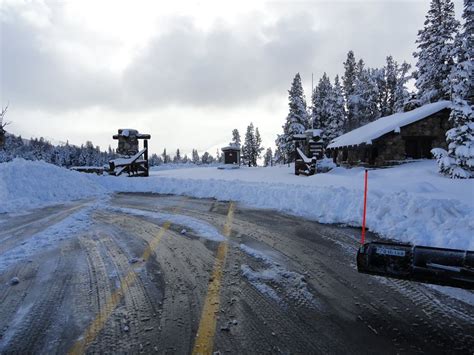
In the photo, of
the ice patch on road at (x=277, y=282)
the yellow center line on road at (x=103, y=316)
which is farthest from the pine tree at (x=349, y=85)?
the yellow center line on road at (x=103, y=316)

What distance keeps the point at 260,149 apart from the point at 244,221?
77.7 meters

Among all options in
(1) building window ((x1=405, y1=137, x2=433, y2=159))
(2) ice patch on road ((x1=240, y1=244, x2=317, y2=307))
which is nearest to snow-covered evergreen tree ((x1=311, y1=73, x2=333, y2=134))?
(1) building window ((x1=405, y1=137, x2=433, y2=159))

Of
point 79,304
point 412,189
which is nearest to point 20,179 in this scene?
point 79,304

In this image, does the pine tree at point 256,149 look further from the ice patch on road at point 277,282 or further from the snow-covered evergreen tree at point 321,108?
the ice patch on road at point 277,282

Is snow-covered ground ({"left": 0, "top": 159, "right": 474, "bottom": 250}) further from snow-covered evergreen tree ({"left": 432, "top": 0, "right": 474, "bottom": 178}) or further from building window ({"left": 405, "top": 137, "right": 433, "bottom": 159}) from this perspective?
building window ({"left": 405, "top": 137, "right": 433, "bottom": 159})

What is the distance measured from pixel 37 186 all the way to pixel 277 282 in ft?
41.0

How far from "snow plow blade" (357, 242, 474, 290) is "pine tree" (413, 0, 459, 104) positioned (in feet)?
121

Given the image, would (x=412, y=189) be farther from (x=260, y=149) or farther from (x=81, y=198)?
(x=260, y=149)

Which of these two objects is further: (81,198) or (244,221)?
(81,198)

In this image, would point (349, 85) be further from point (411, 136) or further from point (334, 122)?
point (411, 136)

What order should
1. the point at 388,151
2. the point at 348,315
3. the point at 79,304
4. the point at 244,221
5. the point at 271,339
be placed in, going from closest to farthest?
the point at 271,339, the point at 348,315, the point at 79,304, the point at 244,221, the point at 388,151

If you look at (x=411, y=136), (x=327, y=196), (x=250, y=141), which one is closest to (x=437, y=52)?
(x=411, y=136)

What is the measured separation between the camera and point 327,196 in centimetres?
1034

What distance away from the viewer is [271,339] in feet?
9.93
